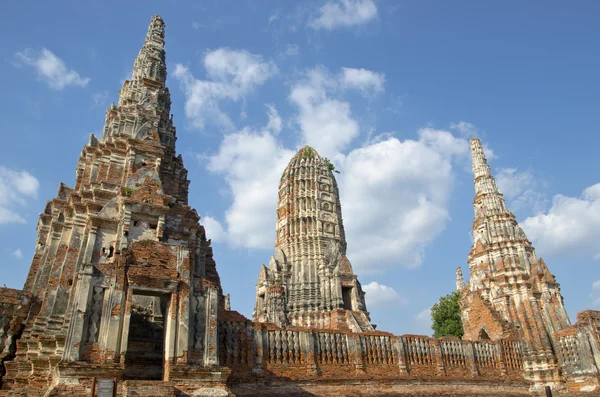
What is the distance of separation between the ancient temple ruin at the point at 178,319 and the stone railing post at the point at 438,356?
0.06m

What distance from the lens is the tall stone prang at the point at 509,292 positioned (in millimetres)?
24609

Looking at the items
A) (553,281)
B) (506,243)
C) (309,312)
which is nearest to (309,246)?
(309,312)

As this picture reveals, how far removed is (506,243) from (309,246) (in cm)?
1536

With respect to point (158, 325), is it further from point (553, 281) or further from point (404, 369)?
point (553, 281)

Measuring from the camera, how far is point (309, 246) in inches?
1543

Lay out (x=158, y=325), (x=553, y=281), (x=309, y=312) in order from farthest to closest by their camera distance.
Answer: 1. (x=309, y=312)
2. (x=553, y=281)
3. (x=158, y=325)

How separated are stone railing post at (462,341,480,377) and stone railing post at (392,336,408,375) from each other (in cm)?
389

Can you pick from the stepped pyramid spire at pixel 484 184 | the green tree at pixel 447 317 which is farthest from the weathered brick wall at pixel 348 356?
the green tree at pixel 447 317

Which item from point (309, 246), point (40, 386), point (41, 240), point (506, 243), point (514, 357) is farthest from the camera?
point (309, 246)

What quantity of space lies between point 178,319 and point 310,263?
26.0 m

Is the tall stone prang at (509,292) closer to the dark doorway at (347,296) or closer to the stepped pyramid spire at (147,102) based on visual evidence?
the dark doorway at (347,296)

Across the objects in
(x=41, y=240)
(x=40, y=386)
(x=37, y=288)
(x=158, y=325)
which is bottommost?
(x=40, y=386)

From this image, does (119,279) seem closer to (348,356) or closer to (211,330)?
(211,330)

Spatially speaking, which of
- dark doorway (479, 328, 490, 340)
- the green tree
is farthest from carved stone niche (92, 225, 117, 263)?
the green tree
